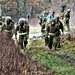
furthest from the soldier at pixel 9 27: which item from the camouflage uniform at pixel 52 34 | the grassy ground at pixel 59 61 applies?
the camouflage uniform at pixel 52 34

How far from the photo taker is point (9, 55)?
39.8 ft

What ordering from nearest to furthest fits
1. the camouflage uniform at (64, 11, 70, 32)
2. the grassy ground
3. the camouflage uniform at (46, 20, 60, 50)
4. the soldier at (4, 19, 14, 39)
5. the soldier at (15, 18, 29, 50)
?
1. the grassy ground
2. the soldier at (15, 18, 29, 50)
3. the camouflage uniform at (46, 20, 60, 50)
4. the soldier at (4, 19, 14, 39)
5. the camouflage uniform at (64, 11, 70, 32)

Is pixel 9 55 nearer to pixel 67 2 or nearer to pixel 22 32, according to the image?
pixel 22 32

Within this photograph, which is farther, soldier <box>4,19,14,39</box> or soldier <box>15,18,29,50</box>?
soldier <box>4,19,14,39</box>

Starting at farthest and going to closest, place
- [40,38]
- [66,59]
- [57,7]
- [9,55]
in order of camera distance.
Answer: [57,7], [40,38], [66,59], [9,55]

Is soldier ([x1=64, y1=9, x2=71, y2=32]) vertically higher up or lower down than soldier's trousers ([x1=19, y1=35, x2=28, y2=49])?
higher up

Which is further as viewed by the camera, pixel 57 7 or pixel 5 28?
pixel 57 7

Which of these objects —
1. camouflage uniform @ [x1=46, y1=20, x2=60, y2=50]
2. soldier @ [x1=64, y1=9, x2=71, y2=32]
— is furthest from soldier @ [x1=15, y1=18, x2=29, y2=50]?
soldier @ [x1=64, y1=9, x2=71, y2=32]

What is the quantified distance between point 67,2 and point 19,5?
24.2m

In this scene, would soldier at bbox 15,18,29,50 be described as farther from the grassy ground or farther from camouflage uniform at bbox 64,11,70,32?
camouflage uniform at bbox 64,11,70,32

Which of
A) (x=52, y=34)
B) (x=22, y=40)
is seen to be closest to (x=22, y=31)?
(x=22, y=40)

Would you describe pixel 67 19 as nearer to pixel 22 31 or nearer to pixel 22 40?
pixel 22 40

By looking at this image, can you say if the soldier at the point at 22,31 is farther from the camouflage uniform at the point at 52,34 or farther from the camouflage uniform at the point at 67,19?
the camouflage uniform at the point at 67,19

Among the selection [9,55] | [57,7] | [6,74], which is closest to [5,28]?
[9,55]
